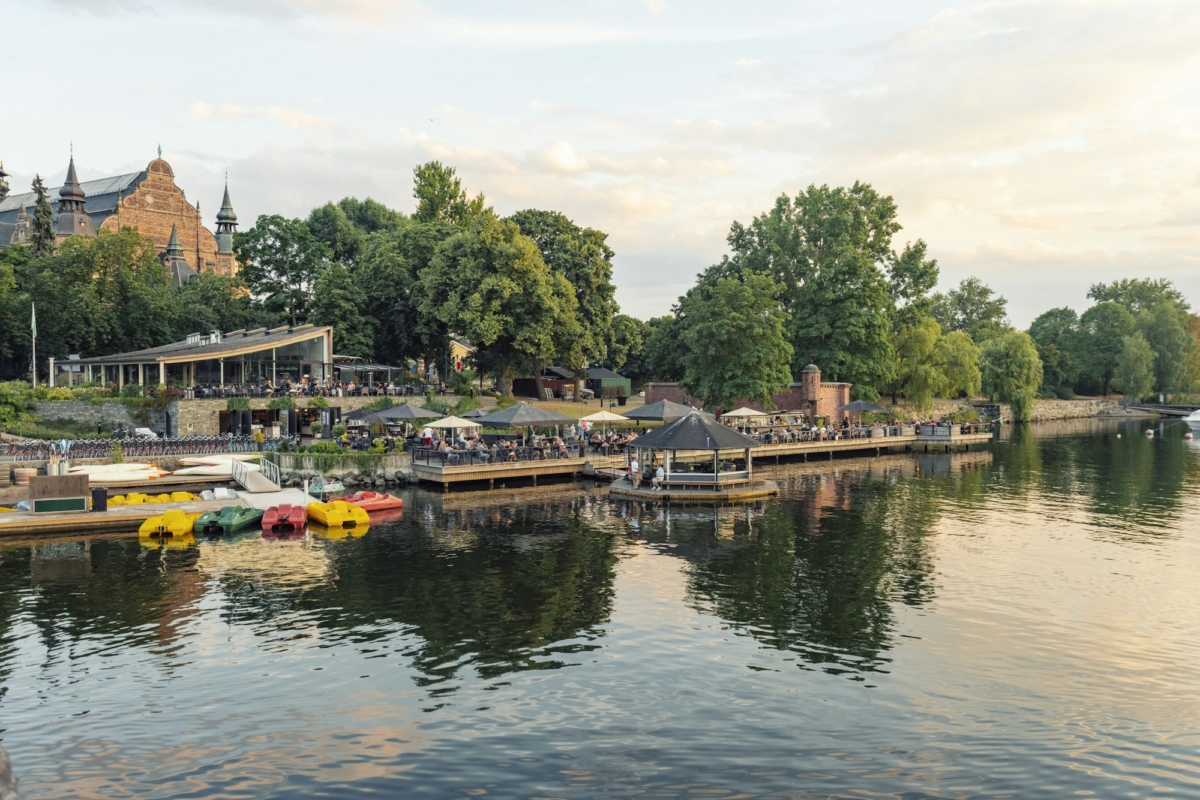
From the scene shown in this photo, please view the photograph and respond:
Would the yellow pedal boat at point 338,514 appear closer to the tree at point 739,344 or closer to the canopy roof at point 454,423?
the canopy roof at point 454,423

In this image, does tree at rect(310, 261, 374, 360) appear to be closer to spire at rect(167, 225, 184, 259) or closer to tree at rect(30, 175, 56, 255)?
tree at rect(30, 175, 56, 255)

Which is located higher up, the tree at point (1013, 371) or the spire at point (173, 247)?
the spire at point (173, 247)

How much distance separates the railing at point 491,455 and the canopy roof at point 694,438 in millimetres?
6470

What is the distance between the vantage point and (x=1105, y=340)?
12175cm

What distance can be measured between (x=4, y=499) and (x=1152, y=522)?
151ft

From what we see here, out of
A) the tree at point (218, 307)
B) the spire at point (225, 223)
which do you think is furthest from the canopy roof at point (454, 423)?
the spire at point (225, 223)

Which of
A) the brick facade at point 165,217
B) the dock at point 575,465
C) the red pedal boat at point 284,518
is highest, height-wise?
the brick facade at point 165,217

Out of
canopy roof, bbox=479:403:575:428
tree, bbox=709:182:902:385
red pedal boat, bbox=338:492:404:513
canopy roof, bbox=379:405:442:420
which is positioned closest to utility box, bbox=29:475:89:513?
red pedal boat, bbox=338:492:404:513

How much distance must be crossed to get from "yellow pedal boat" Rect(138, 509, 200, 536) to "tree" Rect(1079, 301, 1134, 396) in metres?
124

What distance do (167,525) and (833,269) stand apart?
55795mm

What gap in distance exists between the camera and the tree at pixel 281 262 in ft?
227

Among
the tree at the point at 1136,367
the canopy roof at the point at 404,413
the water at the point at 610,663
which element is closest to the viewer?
the water at the point at 610,663

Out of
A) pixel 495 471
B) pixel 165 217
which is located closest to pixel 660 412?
pixel 495 471

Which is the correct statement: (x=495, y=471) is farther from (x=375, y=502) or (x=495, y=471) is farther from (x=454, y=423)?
(x=375, y=502)
